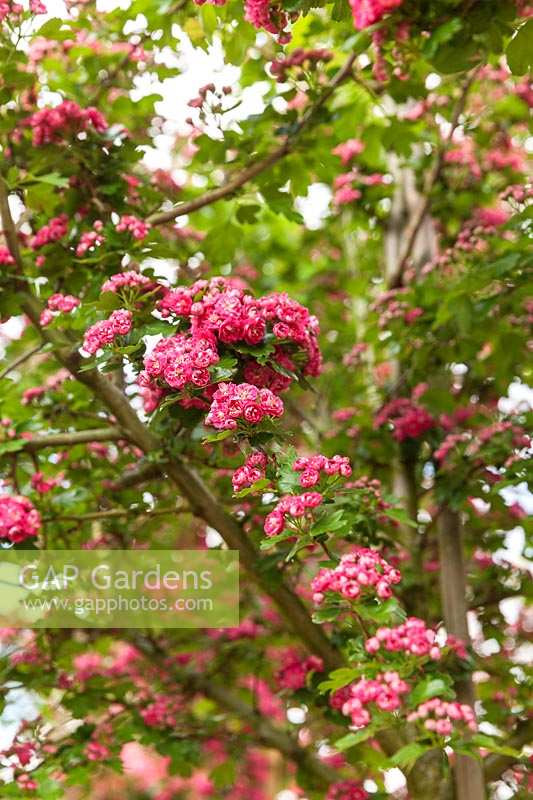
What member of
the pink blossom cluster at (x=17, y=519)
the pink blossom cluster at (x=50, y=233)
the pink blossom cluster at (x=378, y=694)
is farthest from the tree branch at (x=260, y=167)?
the pink blossom cluster at (x=378, y=694)

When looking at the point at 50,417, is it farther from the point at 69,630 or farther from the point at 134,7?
the point at 134,7

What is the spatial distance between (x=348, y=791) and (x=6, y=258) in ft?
8.92

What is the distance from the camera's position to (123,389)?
11.6 feet

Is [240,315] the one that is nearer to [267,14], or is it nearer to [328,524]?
[328,524]

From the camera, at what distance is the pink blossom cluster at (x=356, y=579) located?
2043 millimetres

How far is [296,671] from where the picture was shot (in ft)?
12.8

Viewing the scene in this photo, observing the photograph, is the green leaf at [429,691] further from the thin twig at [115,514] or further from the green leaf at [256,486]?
the thin twig at [115,514]

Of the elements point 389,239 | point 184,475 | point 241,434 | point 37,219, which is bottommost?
point 241,434

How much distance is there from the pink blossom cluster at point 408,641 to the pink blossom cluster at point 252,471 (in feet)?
1.61

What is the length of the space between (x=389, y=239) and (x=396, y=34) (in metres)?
3.27

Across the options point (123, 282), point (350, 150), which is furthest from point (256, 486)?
point (350, 150)

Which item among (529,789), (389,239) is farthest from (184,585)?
(389,239)

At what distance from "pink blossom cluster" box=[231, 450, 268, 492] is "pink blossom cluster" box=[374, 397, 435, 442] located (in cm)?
240

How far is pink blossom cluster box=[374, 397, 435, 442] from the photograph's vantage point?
179 inches
